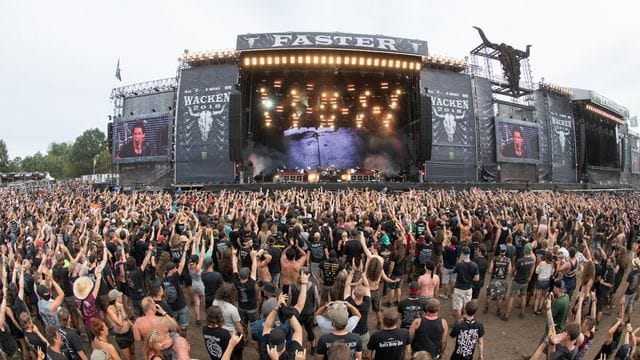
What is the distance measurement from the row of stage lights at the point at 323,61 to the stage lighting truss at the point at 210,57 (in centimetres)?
553

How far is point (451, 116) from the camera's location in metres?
28.3

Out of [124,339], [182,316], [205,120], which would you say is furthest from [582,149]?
[124,339]

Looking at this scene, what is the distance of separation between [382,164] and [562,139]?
16527 mm

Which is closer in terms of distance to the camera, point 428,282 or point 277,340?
point 277,340

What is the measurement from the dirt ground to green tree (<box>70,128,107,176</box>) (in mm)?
85784

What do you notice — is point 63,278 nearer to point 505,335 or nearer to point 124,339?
point 124,339

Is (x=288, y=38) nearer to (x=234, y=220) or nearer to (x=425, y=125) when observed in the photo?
(x=425, y=125)

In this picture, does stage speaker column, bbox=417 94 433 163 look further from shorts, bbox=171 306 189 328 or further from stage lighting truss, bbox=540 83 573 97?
shorts, bbox=171 306 189 328

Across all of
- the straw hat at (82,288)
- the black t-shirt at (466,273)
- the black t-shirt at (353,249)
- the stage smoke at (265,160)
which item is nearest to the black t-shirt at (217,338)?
the straw hat at (82,288)

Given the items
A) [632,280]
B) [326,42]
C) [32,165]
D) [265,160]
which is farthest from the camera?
[32,165]

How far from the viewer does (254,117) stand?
96.1 feet

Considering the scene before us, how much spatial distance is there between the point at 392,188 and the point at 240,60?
1143 centimetres

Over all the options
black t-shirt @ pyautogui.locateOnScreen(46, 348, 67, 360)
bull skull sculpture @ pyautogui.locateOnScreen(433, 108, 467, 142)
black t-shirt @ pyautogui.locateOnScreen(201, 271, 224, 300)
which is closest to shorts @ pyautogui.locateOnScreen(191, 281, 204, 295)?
black t-shirt @ pyautogui.locateOnScreen(201, 271, 224, 300)

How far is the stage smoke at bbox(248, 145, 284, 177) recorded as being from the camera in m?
33.3
